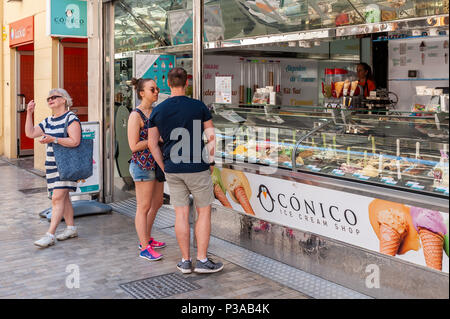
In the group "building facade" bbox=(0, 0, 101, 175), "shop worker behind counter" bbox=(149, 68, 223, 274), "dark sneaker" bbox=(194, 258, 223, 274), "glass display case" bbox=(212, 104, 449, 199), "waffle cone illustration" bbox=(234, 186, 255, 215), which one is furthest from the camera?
"building facade" bbox=(0, 0, 101, 175)

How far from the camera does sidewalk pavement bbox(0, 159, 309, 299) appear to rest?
14.7 ft

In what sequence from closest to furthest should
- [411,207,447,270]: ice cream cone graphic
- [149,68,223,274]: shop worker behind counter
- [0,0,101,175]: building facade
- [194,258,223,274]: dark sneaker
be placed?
[411,207,447,270]: ice cream cone graphic
[149,68,223,274]: shop worker behind counter
[194,258,223,274]: dark sneaker
[0,0,101,175]: building facade

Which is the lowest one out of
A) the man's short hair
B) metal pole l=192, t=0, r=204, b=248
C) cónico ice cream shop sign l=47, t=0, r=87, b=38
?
the man's short hair

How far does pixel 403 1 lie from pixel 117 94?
4.34m

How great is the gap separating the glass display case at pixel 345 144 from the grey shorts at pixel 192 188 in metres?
0.86

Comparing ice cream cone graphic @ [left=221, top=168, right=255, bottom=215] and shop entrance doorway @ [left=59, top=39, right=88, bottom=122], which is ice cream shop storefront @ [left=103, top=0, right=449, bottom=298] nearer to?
ice cream cone graphic @ [left=221, top=168, right=255, bottom=215]

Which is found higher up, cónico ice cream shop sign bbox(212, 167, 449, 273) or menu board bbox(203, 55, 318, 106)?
menu board bbox(203, 55, 318, 106)

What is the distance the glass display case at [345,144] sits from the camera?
173 inches

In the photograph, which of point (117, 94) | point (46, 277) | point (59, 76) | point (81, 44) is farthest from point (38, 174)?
point (46, 277)

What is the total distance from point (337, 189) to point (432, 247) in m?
0.96

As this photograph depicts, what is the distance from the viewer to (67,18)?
7.73 metres

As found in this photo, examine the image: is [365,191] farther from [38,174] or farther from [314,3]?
[38,174]

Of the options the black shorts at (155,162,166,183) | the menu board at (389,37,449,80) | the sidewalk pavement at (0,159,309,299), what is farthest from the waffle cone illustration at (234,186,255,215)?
the menu board at (389,37,449,80)
